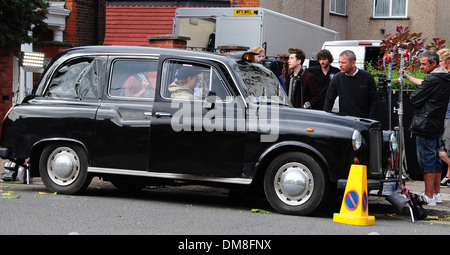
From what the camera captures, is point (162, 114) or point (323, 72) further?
point (323, 72)

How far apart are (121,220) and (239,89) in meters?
2.23

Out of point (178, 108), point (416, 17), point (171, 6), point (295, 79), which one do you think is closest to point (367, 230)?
point (178, 108)

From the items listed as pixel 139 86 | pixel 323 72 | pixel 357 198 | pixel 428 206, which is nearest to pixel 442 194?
pixel 428 206

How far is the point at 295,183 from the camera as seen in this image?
884 centimetres

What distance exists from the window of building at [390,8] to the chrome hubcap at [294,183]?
74.9 feet

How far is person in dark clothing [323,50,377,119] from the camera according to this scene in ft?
34.1

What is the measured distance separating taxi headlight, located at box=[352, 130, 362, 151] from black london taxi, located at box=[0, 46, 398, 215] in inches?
0.4

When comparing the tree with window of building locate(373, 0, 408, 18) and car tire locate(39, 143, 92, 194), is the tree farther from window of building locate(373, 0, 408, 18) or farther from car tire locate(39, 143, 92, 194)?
window of building locate(373, 0, 408, 18)

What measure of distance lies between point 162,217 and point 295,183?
155cm

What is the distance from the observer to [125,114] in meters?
9.66

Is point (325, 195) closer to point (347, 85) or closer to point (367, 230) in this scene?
point (367, 230)

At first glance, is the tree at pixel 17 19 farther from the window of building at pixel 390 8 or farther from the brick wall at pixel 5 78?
the window of building at pixel 390 8

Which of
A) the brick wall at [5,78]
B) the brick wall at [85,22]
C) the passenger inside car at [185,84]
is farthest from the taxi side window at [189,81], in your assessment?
the brick wall at [85,22]

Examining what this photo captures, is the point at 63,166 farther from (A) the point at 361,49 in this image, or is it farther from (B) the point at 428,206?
(A) the point at 361,49
